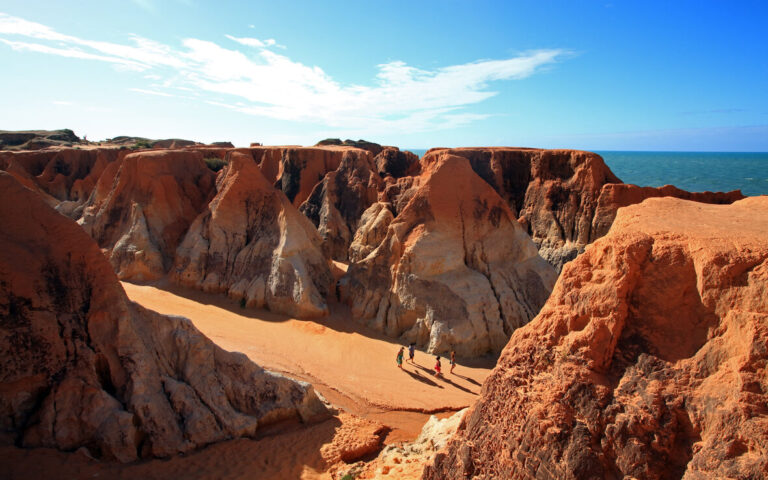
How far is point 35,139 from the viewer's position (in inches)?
1895

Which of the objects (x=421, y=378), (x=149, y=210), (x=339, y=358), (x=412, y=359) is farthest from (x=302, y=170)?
(x=421, y=378)

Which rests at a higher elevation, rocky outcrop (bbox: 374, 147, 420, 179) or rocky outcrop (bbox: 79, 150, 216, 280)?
rocky outcrop (bbox: 374, 147, 420, 179)

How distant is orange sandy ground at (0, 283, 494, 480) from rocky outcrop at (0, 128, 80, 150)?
39.0 m

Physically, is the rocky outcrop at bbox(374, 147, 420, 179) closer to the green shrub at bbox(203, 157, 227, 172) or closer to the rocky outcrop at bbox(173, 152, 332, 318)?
the green shrub at bbox(203, 157, 227, 172)

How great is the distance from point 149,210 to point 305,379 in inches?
448

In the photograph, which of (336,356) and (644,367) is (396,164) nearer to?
(336,356)

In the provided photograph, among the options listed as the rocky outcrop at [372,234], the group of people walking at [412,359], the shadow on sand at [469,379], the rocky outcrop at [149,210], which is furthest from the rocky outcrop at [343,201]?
the shadow on sand at [469,379]

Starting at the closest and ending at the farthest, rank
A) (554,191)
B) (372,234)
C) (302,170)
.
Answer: (372,234) → (554,191) → (302,170)

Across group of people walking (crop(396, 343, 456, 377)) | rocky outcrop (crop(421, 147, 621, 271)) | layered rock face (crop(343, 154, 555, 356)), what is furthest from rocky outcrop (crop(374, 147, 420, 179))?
group of people walking (crop(396, 343, 456, 377))

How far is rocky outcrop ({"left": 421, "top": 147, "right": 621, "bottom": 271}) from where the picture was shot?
2295 centimetres

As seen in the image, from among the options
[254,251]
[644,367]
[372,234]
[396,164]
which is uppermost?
[396,164]

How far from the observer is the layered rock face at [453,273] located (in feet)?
43.0

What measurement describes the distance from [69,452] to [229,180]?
41.8ft

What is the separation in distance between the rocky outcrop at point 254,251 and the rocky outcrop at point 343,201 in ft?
23.2
